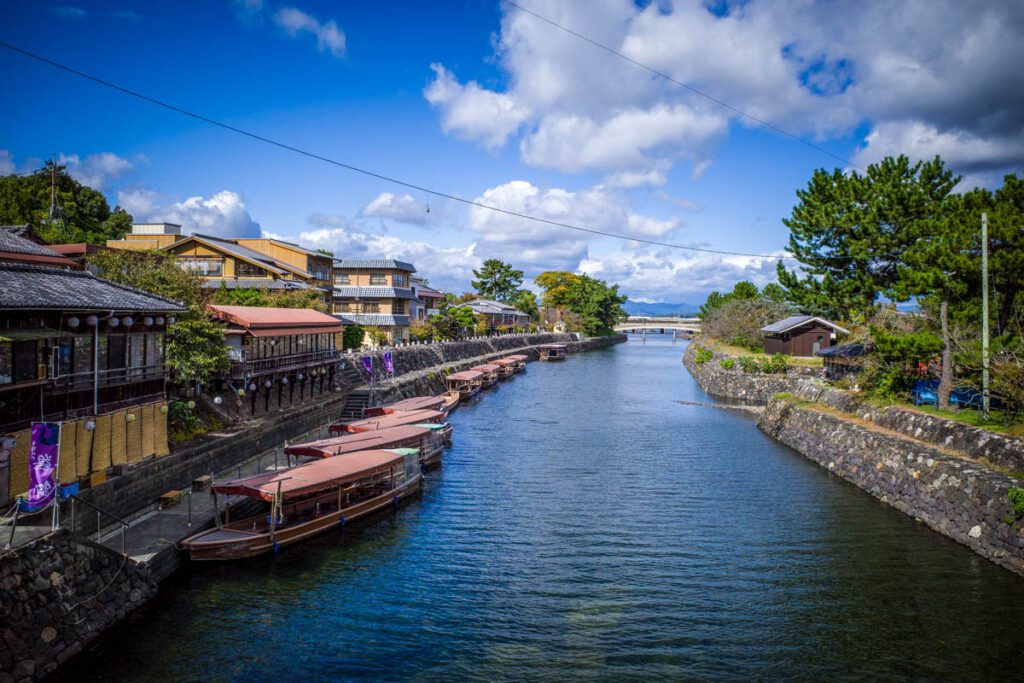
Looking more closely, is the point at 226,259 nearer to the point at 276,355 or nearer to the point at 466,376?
the point at 466,376

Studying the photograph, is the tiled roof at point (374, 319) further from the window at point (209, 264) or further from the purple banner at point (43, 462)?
the purple banner at point (43, 462)

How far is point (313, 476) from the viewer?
22047 millimetres

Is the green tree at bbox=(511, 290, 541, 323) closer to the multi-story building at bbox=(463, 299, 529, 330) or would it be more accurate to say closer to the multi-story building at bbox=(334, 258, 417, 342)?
the multi-story building at bbox=(463, 299, 529, 330)

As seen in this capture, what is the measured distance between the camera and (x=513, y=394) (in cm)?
6041

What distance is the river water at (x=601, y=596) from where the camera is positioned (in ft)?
47.5

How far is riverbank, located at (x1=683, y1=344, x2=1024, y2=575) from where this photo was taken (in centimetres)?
1984

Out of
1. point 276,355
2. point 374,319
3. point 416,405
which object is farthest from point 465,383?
point 276,355

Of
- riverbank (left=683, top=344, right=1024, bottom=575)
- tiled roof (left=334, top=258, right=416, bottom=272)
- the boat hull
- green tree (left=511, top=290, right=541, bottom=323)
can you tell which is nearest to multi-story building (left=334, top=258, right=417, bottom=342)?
tiled roof (left=334, top=258, right=416, bottom=272)

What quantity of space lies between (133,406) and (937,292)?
1341 inches

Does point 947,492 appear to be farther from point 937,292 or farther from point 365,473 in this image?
point 365,473

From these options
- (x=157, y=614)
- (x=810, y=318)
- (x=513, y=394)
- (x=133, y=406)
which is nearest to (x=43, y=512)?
(x=157, y=614)

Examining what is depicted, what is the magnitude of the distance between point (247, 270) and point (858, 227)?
48707mm

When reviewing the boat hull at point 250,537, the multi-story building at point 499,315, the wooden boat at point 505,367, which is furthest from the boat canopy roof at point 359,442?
the multi-story building at point 499,315

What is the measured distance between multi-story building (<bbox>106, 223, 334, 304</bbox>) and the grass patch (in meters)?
43.6
